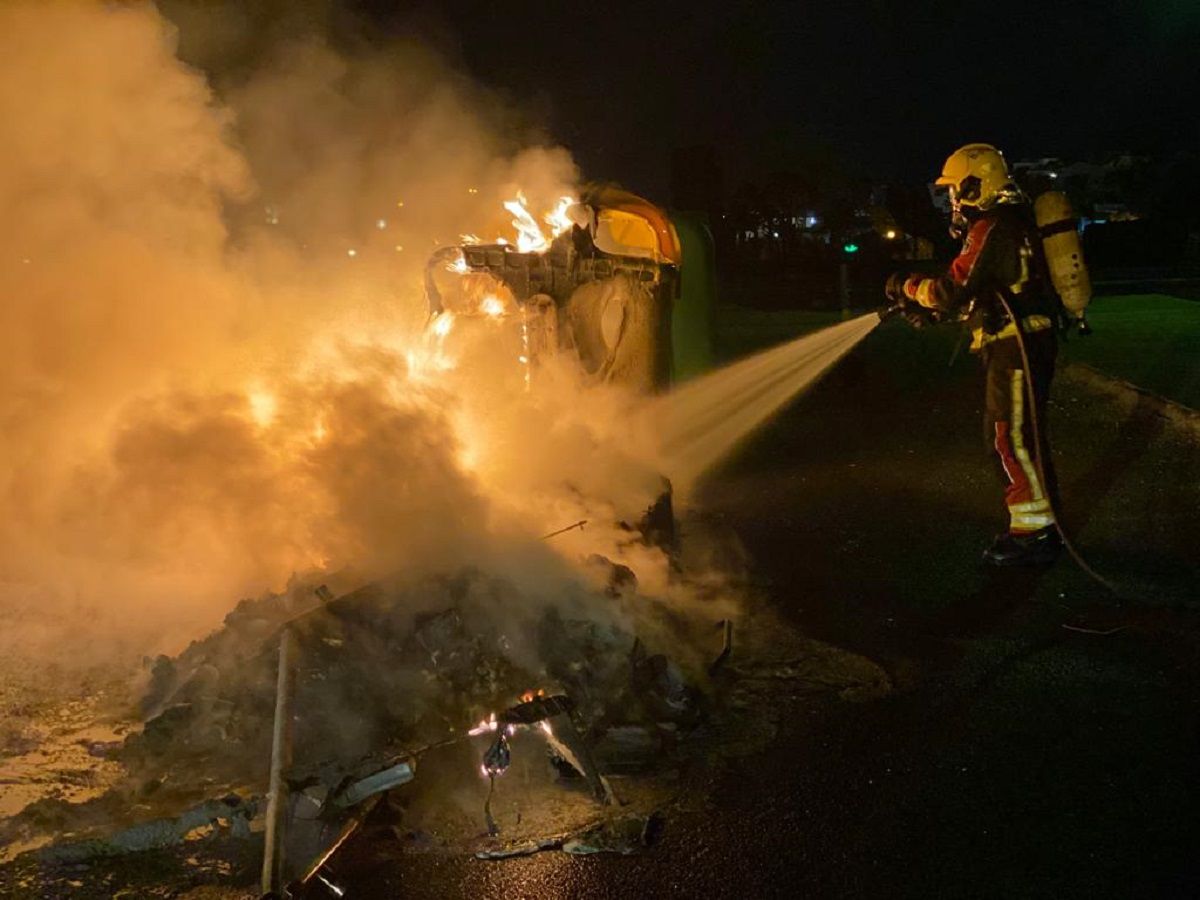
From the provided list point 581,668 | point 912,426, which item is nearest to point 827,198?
point 912,426

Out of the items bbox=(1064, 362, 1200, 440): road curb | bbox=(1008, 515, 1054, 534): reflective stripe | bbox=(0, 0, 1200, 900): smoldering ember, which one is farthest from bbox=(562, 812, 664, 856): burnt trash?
bbox=(1064, 362, 1200, 440): road curb

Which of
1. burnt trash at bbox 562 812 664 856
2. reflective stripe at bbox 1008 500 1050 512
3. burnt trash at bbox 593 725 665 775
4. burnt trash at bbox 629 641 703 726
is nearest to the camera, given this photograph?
burnt trash at bbox 562 812 664 856

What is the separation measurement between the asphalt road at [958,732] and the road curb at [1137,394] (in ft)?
4.19

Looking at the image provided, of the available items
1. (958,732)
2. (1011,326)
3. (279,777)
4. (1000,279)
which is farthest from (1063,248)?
(279,777)

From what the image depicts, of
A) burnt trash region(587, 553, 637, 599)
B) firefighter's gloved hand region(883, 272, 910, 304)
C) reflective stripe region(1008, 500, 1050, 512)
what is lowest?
reflective stripe region(1008, 500, 1050, 512)

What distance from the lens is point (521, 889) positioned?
3117 mm

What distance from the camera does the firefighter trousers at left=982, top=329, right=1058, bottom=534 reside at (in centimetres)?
579

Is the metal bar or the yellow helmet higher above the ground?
the yellow helmet

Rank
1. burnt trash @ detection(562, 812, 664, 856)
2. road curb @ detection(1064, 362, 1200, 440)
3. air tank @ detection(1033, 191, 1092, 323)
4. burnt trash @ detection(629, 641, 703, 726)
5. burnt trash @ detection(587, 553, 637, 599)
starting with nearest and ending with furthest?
1. burnt trash @ detection(562, 812, 664, 856)
2. burnt trash @ detection(629, 641, 703, 726)
3. burnt trash @ detection(587, 553, 637, 599)
4. air tank @ detection(1033, 191, 1092, 323)
5. road curb @ detection(1064, 362, 1200, 440)

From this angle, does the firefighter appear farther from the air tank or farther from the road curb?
the road curb

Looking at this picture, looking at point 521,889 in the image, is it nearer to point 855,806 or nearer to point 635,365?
point 855,806

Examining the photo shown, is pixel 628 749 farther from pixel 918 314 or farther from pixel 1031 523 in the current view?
pixel 918 314

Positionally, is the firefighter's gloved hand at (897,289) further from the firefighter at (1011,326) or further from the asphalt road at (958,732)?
the asphalt road at (958,732)

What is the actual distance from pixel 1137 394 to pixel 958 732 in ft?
24.9
